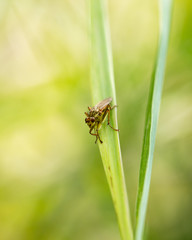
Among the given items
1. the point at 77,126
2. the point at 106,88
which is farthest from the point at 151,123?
the point at 77,126

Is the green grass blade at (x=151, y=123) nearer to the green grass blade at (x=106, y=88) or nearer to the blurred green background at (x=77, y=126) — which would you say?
the green grass blade at (x=106, y=88)

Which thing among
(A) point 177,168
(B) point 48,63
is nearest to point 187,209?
(A) point 177,168

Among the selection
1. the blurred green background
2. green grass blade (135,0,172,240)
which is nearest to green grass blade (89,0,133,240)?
green grass blade (135,0,172,240)

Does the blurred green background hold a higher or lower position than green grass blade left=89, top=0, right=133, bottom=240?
higher

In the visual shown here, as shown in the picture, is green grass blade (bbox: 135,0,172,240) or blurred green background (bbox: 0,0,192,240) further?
blurred green background (bbox: 0,0,192,240)

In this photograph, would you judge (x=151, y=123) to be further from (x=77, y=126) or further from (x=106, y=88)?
(x=77, y=126)

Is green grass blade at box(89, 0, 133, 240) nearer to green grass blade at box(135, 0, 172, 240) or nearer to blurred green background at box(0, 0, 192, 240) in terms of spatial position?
green grass blade at box(135, 0, 172, 240)

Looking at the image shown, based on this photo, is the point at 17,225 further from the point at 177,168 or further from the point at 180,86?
the point at 180,86
